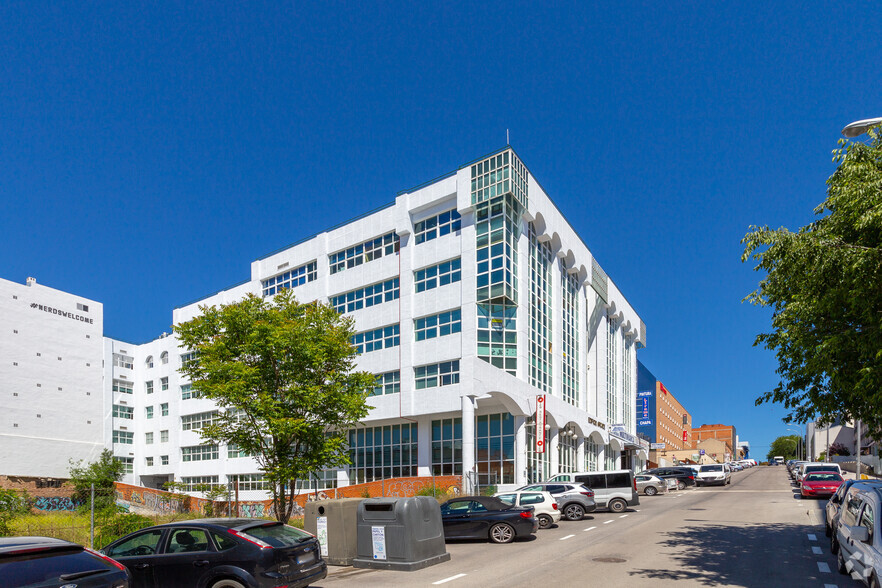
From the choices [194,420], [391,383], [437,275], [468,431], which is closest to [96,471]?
[194,420]

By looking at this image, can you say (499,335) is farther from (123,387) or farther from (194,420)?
(123,387)

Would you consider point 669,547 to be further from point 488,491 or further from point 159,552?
point 488,491

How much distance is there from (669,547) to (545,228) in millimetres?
28290

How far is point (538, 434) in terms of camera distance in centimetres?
3844

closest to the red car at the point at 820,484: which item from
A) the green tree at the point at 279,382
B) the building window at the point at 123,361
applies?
the green tree at the point at 279,382

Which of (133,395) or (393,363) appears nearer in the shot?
(393,363)

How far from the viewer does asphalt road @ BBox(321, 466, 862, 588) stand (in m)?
12.6

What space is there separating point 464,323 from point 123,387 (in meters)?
46.8

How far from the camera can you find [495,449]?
39.2 metres

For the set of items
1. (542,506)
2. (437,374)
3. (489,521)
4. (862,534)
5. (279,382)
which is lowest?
(542,506)

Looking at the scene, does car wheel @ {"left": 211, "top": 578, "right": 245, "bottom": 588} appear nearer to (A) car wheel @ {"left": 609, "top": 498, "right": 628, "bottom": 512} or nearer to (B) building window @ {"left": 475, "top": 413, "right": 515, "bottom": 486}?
(A) car wheel @ {"left": 609, "top": 498, "right": 628, "bottom": 512}

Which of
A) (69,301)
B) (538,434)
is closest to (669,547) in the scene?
(538,434)

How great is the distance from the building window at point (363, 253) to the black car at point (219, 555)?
32353 mm

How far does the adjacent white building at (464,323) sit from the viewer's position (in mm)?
37812
